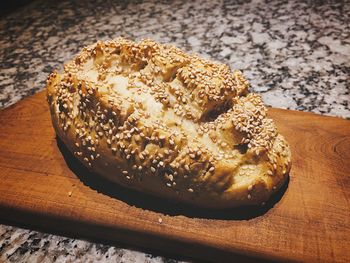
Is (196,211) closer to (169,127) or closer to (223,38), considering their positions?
(169,127)

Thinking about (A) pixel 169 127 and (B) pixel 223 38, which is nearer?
(A) pixel 169 127

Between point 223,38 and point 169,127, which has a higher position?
point 169,127

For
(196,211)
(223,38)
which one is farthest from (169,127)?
(223,38)

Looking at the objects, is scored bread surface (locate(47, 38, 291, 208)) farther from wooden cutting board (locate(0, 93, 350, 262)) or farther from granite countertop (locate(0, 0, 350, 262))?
granite countertop (locate(0, 0, 350, 262))

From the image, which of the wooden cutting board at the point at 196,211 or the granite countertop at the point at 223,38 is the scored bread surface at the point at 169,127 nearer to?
the wooden cutting board at the point at 196,211

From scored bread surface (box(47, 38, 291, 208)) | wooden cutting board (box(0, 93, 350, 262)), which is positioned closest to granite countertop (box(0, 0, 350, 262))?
wooden cutting board (box(0, 93, 350, 262))

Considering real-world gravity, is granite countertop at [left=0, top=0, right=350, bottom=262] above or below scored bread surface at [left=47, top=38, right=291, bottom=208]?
below
